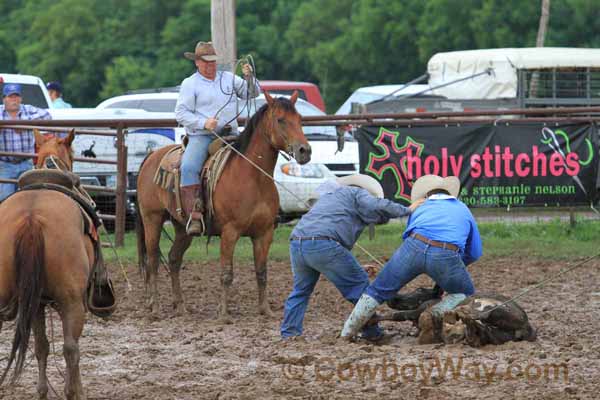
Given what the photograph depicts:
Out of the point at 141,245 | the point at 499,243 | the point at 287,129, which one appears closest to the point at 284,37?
the point at 499,243

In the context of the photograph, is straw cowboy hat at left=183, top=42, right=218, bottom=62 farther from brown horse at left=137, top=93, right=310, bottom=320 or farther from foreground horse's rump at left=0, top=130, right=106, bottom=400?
foreground horse's rump at left=0, top=130, right=106, bottom=400

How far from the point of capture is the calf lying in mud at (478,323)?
7.79 metres

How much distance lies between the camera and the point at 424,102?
70.0 ft

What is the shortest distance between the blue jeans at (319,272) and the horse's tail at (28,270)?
2556 millimetres

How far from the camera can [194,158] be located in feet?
33.3

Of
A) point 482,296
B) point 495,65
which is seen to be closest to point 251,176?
point 482,296

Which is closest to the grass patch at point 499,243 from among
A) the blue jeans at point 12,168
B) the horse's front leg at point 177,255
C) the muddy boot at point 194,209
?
the blue jeans at point 12,168

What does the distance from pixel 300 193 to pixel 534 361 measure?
25.7ft

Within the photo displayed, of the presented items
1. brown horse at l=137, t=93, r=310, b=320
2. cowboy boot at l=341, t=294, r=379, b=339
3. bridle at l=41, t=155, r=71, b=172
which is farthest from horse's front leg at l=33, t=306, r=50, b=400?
brown horse at l=137, t=93, r=310, b=320

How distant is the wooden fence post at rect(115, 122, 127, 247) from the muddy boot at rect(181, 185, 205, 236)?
3906 mm

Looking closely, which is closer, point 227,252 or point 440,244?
point 440,244

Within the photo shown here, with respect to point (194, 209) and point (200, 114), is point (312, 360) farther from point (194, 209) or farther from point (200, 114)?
point (200, 114)

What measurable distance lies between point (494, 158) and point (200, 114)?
→ 16.3ft

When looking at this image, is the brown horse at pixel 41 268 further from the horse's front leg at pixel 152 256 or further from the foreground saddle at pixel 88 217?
the horse's front leg at pixel 152 256
